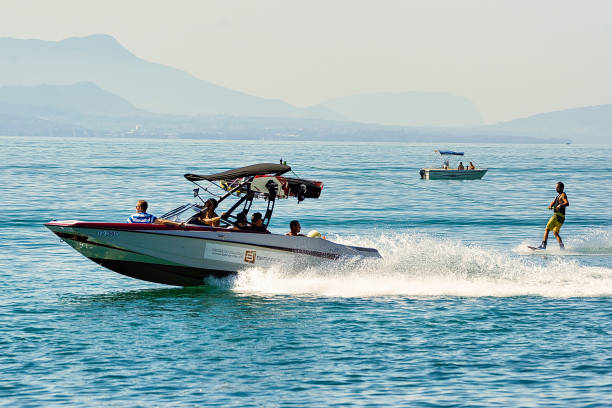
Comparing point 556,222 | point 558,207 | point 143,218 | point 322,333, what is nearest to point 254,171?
point 143,218

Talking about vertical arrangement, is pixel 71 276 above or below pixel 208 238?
below

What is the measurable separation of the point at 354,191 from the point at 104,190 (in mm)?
20118

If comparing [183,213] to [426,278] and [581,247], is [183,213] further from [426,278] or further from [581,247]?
[581,247]

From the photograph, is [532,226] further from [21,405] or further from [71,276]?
[21,405]

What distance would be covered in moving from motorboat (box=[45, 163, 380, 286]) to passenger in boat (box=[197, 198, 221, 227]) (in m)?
0.14

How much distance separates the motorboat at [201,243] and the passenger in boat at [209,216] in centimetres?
14

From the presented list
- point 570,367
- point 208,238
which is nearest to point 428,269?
point 208,238

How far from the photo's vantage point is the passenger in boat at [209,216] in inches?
830

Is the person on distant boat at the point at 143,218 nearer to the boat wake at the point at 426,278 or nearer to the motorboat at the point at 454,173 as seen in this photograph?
the boat wake at the point at 426,278

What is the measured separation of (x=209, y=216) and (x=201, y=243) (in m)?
0.70

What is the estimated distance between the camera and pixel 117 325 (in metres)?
18.4

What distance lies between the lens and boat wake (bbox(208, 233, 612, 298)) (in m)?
21.7

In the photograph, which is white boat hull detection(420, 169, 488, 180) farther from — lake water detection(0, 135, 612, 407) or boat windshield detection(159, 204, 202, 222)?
boat windshield detection(159, 204, 202, 222)

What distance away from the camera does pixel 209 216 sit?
69.6 feet
